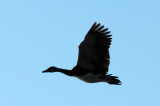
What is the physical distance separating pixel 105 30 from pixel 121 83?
2426 mm

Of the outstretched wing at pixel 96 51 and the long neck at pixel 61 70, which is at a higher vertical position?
the outstretched wing at pixel 96 51

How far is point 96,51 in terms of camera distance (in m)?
21.0

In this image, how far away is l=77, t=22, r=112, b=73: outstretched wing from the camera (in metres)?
20.8

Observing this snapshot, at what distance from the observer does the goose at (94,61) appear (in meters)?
20.8

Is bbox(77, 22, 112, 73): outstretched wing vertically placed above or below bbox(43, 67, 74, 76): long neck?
above

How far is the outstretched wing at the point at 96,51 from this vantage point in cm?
2080

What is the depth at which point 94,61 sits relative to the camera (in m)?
21.2

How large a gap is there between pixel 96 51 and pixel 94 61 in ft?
1.61

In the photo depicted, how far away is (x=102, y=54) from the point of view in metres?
21.0

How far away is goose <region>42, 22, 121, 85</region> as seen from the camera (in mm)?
20844

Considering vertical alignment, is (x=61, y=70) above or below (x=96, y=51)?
below

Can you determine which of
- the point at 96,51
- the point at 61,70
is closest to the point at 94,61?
the point at 96,51

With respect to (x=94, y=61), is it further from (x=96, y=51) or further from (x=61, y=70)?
(x=61, y=70)

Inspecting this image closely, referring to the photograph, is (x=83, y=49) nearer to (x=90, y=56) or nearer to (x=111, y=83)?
(x=90, y=56)
